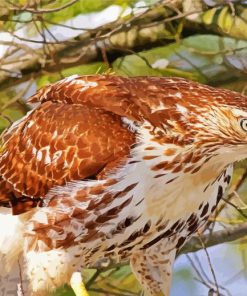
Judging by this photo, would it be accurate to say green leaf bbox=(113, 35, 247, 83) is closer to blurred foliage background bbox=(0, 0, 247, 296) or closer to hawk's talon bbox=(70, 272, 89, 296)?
blurred foliage background bbox=(0, 0, 247, 296)

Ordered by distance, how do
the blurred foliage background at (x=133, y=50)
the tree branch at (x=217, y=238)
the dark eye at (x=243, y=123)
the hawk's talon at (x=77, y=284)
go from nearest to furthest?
1. the dark eye at (x=243, y=123)
2. the hawk's talon at (x=77, y=284)
3. the tree branch at (x=217, y=238)
4. the blurred foliage background at (x=133, y=50)

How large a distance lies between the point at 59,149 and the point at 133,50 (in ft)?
2.67

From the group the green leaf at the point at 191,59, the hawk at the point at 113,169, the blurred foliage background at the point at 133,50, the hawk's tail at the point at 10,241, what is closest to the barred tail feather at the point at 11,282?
the hawk's tail at the point at 10,241

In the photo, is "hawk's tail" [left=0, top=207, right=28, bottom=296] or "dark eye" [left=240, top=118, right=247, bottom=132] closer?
"dark eye" [left=240, top=118, right=247, bottom=132]

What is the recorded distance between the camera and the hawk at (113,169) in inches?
46.6

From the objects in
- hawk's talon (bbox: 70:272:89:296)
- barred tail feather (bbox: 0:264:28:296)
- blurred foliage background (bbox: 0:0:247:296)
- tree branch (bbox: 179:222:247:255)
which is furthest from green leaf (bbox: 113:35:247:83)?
hawk's talon (bbox: 70:272:89:296)

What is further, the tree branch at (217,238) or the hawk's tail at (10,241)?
the tree branch at (217,238)

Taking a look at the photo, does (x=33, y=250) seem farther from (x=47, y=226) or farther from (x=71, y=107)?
(x=71, y=107)

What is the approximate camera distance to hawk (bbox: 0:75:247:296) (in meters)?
1.18

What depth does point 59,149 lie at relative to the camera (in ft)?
4.08

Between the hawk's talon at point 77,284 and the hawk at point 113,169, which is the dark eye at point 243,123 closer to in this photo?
the hawk at point 113,169

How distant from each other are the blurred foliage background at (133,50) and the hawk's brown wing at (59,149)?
0.63 m

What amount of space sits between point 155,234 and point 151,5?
2.83ft

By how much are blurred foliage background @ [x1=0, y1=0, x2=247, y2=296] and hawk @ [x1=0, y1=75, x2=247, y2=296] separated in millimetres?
633
